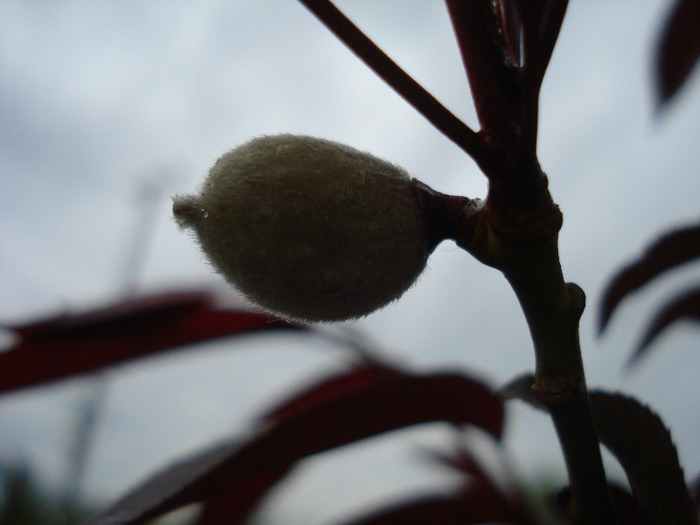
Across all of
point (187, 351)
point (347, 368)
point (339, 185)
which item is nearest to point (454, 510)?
point (347, 368)

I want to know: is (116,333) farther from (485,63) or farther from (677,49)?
(677,49)

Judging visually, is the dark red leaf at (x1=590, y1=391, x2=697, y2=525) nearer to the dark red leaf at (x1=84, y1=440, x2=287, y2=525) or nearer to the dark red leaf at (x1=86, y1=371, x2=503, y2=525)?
the dark red leaf at (x1=86, y1=371, x2=503, y2=525)

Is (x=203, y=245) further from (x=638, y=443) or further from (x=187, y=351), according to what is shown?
(x=638, y=443)

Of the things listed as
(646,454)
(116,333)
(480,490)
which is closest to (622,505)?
(646,454)

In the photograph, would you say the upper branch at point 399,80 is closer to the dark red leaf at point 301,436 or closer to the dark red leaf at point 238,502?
the dark red leaf at point 301,436

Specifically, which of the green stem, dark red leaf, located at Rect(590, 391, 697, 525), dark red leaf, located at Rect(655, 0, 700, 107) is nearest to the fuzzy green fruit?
the green stem

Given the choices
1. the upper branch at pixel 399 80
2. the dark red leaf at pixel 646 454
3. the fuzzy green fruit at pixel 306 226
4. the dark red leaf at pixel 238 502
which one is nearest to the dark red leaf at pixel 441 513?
the dark red leaf at pixel 238 502
